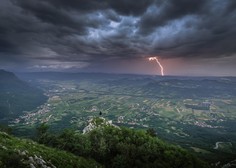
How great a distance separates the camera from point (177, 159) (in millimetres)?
117438

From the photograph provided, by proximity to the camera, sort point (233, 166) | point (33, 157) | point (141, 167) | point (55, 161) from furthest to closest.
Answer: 1. point (233, 166)
2. point (141, 167)
3. point (55, 161)
4. point (33, 157)

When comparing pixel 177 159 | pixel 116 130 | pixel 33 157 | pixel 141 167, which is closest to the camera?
pixel 33 157

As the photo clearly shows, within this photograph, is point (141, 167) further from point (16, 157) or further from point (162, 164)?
point (16, 157)

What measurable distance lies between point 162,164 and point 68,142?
51.4m

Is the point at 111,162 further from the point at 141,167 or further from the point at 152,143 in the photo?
the point at 152,143

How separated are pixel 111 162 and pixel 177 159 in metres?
38.7

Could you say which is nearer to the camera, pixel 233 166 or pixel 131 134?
pixel 131 134

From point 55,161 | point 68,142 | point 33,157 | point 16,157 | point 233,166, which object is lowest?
point 233,166

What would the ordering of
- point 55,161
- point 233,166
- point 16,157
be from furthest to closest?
point 233,166, point 55,161, point 16,157

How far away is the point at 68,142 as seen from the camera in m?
109

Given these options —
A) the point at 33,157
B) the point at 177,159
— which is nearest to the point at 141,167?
the point at 177,159

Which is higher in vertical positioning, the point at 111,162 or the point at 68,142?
the point at 68,142

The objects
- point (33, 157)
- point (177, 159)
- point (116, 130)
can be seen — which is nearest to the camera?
point (33, 157)

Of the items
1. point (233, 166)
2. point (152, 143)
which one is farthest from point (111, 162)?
point (233, 166)
